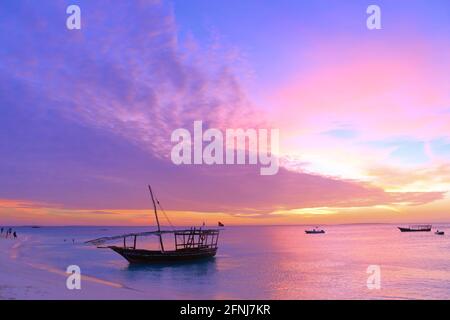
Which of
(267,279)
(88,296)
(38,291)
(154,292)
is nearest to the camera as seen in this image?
(38,291)

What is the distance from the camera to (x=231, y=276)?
41.0 m

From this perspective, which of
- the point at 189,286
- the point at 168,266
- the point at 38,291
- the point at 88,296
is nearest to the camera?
the point at 38,291
